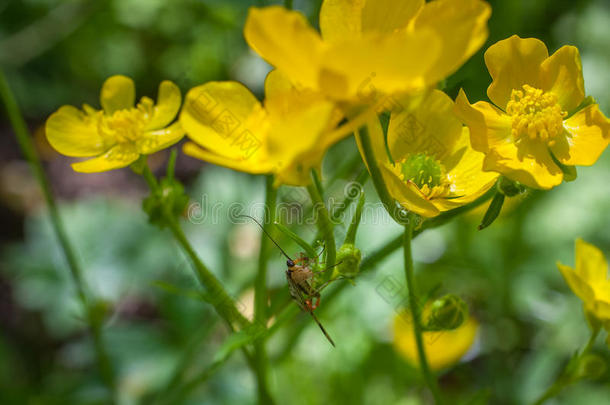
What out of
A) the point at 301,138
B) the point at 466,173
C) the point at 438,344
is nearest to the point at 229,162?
the point at 301,138

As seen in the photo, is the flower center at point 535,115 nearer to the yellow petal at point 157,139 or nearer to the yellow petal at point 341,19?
the yellow petal at point 341,19

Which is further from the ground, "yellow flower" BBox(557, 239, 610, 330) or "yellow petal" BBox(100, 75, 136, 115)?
"yellow petal" BBox(100, 75, 136, 115)

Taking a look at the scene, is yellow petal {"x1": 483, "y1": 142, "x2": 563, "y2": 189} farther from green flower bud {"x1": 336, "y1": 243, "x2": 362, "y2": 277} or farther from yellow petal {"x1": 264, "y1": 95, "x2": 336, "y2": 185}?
yellow petal {"x1": 264, "y1": 95, "x2": 336, "y2": 185}

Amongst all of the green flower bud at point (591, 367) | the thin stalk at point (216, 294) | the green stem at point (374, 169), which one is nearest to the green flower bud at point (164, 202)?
the thin stalk at point (216, 294)

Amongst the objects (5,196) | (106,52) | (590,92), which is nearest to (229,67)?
(106,52)

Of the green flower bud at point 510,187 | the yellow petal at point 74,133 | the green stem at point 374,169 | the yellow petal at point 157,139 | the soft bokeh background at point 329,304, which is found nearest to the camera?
the green stem at point 374,169

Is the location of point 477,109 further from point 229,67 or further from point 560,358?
point 229,67

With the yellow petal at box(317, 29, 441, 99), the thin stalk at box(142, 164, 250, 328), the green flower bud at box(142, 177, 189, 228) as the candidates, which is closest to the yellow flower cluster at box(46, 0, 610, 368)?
the yellow petal at box(317, 29, 441, 99)
